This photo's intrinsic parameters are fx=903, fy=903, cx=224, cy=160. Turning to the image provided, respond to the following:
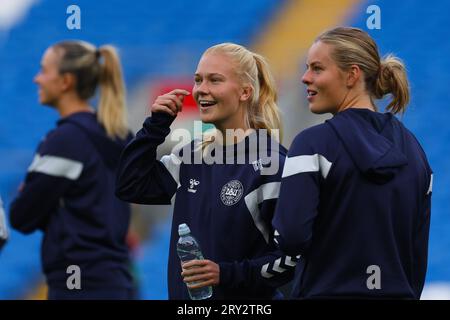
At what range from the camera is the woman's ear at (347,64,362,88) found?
282cm

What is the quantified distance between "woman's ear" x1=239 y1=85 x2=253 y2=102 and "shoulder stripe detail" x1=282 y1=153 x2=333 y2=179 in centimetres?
66

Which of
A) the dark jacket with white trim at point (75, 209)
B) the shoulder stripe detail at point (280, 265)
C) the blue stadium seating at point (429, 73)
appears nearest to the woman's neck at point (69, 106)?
the dark jacket with white trim at point (75, 209)

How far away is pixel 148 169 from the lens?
3209mm

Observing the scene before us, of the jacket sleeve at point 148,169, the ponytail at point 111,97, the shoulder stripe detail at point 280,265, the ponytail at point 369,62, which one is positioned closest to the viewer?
the ponytail at point 369,62

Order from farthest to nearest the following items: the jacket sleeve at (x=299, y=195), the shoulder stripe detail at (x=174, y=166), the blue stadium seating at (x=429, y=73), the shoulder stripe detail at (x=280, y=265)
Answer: the blue stadium seating at (x=429, y=73)
the shoulder stripe detail at (x=174, y=166)
the shoulder stripe detail at (x=280, y=265)
the jacket sleeve at (x=299, y=195)

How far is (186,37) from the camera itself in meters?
9.11

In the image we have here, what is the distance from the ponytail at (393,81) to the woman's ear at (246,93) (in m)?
0.57

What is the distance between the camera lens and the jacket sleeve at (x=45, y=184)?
169 inches

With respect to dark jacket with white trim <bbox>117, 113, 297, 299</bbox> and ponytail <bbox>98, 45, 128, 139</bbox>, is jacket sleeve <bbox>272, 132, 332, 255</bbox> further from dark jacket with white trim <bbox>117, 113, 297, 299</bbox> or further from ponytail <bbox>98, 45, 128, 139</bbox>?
ponytail <bbox>98, 45, 128, 139</bbox>

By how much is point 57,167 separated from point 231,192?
1475 mm

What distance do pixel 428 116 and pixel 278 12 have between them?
1.99 metres

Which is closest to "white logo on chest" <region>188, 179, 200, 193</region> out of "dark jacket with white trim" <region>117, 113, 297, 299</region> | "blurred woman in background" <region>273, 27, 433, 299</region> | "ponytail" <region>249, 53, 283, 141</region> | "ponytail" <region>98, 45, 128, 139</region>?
"dark jacket with white trim" <region>117, 113, 297, 299</region>

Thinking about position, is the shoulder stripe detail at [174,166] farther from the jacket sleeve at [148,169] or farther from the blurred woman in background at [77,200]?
the blurred woman in background at [77,200]
